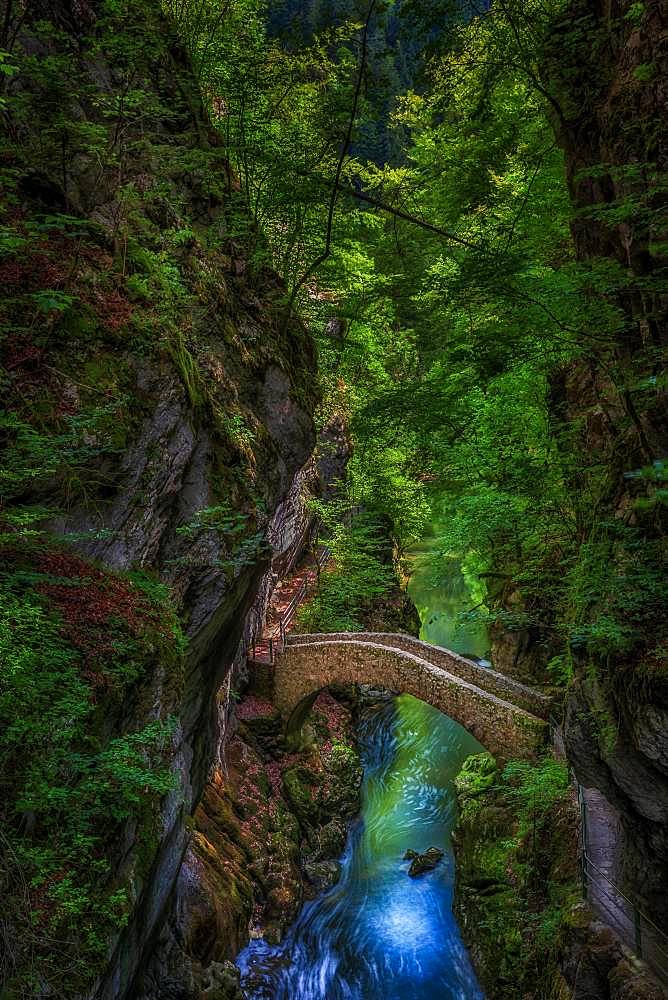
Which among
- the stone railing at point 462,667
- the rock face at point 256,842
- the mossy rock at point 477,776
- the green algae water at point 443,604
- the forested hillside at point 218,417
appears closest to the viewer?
the forested hillside at point 218,417

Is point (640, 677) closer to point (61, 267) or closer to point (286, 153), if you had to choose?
point (61, 267)

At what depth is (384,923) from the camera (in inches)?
431

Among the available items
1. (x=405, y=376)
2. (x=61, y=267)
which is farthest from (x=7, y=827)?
(x=405, y=376)

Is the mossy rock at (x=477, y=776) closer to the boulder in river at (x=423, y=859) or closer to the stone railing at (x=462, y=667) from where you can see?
the boulder in river at (x=423, y=859)

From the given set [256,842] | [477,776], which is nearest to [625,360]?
[477,776]

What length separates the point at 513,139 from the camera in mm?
14297

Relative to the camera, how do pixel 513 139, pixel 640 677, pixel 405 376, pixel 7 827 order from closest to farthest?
pixel 7 827
pixel 640 677
pixel 513 139
pixel 405 376

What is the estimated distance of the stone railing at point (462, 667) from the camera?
10930mm

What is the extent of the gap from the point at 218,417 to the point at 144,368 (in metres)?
1.29

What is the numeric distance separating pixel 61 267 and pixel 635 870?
8.53 metres

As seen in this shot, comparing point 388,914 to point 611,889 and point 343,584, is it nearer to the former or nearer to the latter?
point 611,889

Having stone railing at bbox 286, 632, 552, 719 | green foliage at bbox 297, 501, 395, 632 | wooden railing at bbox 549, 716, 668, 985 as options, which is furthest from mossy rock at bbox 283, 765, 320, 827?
wooden railing at bbox 549, 716, 668, 985

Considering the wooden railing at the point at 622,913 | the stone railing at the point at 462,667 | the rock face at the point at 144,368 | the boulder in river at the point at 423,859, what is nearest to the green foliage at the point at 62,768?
the rock face at the point at 144,368

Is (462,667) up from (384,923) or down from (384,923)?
up
